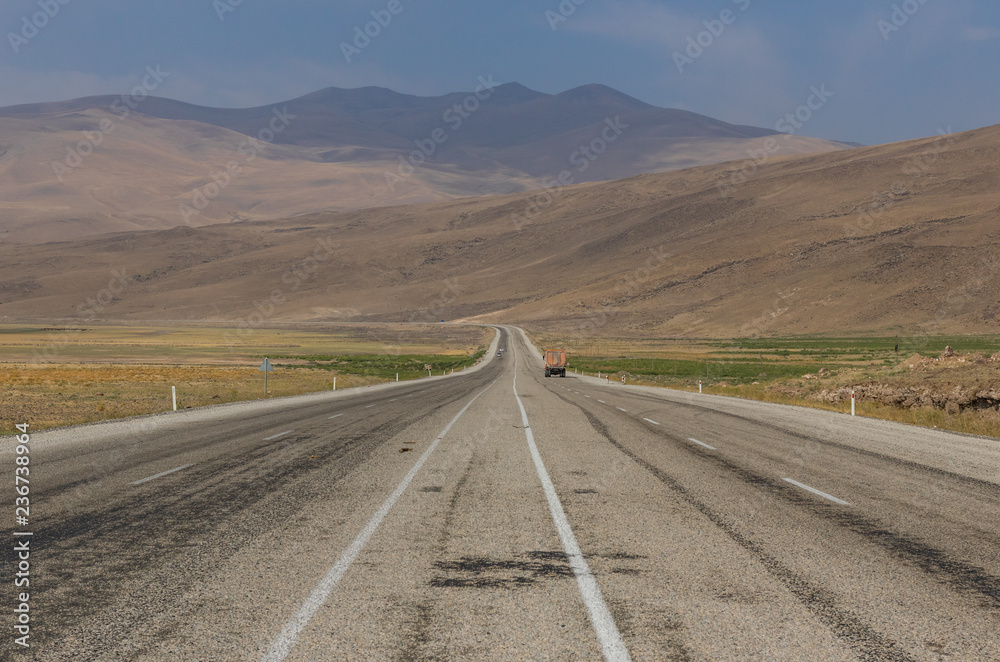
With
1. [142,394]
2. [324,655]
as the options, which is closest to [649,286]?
[142,394]

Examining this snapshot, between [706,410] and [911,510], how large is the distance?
16876 mm

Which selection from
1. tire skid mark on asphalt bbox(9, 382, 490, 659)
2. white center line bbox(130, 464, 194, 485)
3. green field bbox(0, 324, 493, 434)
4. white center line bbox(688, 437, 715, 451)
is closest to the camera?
tire skid mark on asphalt bbox(9, 382, 490, 659)

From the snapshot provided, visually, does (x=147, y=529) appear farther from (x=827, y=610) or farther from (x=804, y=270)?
(x=804, y=270)

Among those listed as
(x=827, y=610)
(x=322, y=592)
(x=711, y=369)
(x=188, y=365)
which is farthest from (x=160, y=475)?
(x=188, y=365)

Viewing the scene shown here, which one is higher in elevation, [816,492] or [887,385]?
[887,385]

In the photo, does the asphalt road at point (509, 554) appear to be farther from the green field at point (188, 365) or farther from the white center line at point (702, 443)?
the green field at point (188, 365)

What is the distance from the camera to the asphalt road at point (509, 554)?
17.1ft

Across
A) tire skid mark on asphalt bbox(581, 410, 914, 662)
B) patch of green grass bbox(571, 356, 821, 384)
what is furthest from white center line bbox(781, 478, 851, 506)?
patch of green grass bbox(571, 356, 821, 384)

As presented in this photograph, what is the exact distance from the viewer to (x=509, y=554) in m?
7.24

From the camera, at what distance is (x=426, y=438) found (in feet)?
55.9

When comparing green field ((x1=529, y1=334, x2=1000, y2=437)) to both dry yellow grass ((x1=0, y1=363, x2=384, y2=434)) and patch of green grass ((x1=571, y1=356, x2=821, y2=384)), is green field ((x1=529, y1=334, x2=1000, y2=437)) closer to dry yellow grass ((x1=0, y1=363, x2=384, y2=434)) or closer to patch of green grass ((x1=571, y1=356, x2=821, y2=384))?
patch of green grass ((x1=571, y1=356, x2=821, y2=384))

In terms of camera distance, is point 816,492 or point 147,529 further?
point 816,492

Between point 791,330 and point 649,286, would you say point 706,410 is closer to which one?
point 791,330

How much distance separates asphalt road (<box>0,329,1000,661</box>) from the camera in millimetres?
5211
